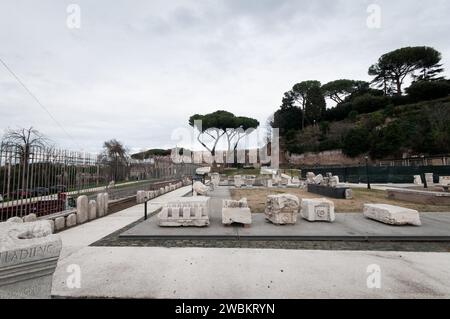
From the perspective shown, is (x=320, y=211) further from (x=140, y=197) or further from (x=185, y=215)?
(x=140, y=197)

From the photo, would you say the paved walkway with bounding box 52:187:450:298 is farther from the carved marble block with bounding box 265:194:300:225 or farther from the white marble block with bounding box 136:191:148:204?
the white marble block with bounding box 136:191:148:204

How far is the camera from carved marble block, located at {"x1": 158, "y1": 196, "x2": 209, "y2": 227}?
6562 mm

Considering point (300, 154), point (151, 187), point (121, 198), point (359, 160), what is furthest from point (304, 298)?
point (300, 154)

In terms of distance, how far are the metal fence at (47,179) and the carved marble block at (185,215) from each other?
3344 mm

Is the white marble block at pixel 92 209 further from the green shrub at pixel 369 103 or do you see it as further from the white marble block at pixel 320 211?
the green shrub at pixel 369 103

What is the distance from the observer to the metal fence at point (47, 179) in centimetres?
557

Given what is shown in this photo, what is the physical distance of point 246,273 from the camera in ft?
11.7

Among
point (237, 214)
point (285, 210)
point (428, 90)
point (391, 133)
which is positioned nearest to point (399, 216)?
point (285, 210)

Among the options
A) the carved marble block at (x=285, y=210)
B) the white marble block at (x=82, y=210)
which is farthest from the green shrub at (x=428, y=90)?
the white marble block at (x=82, y=210)

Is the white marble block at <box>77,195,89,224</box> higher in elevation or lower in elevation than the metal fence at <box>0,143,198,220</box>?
lower

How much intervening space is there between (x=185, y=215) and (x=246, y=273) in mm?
3378

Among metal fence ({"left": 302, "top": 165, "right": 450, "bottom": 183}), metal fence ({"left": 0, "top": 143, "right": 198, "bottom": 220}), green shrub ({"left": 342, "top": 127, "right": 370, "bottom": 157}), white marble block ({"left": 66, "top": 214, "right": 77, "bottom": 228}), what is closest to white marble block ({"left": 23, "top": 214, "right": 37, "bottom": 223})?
metal fence ({"left": 0, "top": 143, "right": 198, "bottom": 220})

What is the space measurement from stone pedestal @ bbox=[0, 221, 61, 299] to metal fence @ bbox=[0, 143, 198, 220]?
4.04 m
